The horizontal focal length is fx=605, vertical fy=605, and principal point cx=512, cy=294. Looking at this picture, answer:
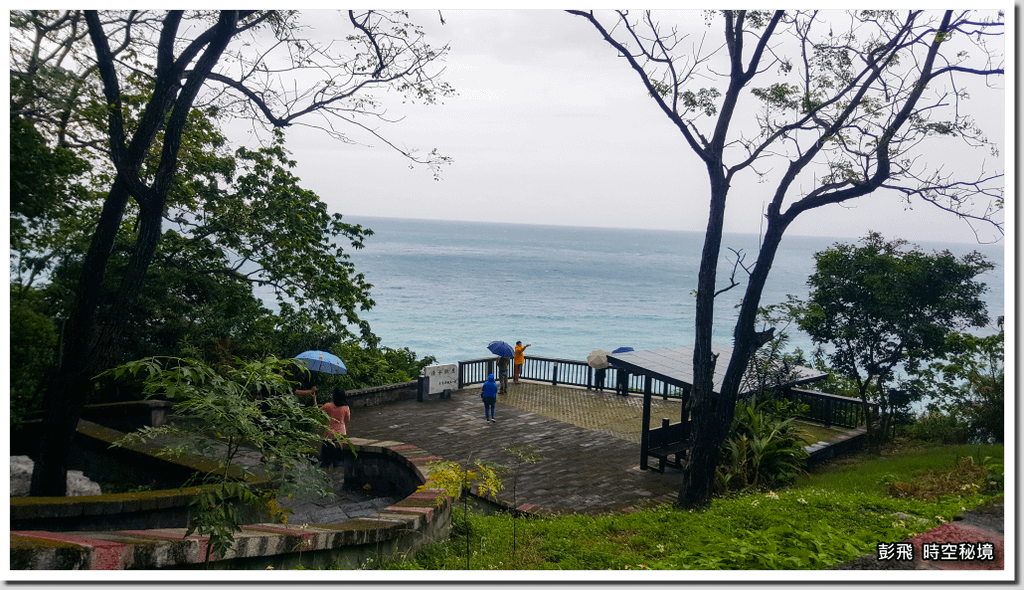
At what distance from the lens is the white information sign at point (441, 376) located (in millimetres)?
12992

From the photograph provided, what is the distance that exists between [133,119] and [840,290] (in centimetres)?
1227

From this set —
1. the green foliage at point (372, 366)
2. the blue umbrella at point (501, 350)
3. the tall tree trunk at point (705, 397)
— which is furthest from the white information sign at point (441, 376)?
the tall tree trunk at point (705, 397)

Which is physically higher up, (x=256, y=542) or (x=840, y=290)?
(x=840, y=290)

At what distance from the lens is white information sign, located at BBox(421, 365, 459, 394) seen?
42.6 ft

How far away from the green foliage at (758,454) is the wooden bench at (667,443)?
0.62m

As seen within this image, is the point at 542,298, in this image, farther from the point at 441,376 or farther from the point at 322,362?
the point at 322,362

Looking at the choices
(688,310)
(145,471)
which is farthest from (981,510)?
(688,310)

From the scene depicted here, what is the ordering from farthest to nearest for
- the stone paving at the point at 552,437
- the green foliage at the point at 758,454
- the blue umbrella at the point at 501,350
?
1. the blue umbrella at the point at 501,350
2. the green foliage at the point at 758,454
3. the stone paving at the point at 552,437

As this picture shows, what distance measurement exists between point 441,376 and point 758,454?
684 centimetres

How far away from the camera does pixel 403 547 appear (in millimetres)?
4949

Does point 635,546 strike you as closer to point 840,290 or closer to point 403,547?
point 403,547

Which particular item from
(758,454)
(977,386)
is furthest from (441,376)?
(977,386)

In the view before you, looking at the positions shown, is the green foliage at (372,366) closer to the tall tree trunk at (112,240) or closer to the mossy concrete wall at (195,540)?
the tall tree trunk at (112,240)

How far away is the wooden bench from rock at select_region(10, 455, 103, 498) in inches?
273
